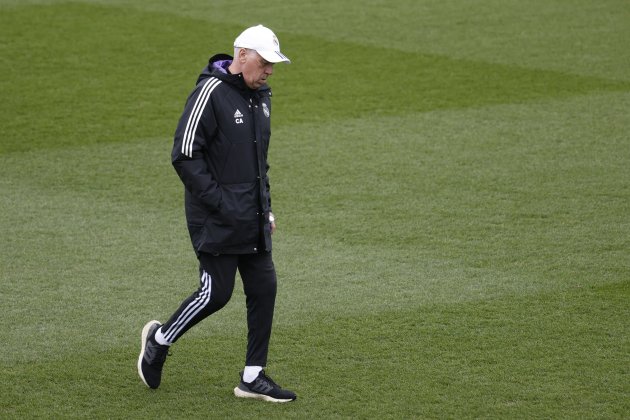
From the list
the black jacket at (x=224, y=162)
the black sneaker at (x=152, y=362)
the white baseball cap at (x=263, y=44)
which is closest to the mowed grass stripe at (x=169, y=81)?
the black sneaker at (x=152, y=362)

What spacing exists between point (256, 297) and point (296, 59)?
9736mm

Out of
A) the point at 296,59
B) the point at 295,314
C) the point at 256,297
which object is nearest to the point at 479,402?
the point at 256,297

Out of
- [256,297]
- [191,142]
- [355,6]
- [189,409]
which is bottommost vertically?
[189,409]

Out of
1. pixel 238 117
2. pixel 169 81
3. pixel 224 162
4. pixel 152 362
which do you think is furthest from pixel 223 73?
pixel 169 81

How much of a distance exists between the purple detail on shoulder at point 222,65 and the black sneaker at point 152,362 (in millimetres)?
1469

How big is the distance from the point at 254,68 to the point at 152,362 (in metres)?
1.66

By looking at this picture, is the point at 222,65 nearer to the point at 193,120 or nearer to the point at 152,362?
the point at 193,120

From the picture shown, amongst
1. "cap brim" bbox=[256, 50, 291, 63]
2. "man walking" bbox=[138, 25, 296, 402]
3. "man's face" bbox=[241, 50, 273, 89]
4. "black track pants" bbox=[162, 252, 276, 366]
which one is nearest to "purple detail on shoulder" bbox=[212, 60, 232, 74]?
"man walking" bbox=[138, 25, 296, 402]

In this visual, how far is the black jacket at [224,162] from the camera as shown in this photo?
5.48 metres

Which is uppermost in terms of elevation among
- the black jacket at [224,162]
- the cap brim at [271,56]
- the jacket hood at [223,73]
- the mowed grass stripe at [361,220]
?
the cap brim at [271,56]

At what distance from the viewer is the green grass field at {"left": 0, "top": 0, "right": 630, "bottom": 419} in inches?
236

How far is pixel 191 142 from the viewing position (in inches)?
215

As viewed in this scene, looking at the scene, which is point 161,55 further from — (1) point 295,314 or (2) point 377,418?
(2) point 377,418

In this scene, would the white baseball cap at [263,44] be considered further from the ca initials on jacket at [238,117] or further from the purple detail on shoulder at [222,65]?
the ca initials on jacket at [238,117]
